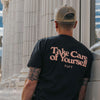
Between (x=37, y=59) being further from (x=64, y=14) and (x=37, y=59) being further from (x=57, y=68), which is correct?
(x=64, y=14)

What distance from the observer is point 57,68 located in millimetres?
3299

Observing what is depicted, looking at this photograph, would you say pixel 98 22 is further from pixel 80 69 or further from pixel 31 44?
pixel 31 44

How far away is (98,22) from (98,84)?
5.34 meters

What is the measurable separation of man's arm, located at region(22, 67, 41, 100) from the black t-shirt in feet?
0.14

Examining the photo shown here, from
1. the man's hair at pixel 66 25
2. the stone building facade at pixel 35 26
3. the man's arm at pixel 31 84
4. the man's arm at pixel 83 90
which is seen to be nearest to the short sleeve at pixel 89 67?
the man's arm at pixel 83 90

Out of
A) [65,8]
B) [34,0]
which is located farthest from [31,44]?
[65,8]

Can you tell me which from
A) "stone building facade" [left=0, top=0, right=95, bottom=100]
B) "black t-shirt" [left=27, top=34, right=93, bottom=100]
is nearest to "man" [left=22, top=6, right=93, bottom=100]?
"black t-shirt" [left=27, top=34, right=93, bottom=100]

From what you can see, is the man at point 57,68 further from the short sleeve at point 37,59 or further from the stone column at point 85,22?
the stone column at point 85,22

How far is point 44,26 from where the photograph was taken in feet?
51.9

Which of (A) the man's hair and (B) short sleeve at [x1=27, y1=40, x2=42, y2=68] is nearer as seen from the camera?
(B) short sleeve at [x1=27, y1=40, x2=42, y2=68]

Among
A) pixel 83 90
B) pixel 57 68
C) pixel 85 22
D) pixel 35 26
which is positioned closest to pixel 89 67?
pixel 83 90

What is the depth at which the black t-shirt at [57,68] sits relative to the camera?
3.29 metres

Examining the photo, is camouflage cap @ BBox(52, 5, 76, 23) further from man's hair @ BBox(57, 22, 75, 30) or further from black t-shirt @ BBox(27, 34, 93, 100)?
black t-shirt @ BBox(27, 34, 93, 100)

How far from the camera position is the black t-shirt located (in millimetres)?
3285
